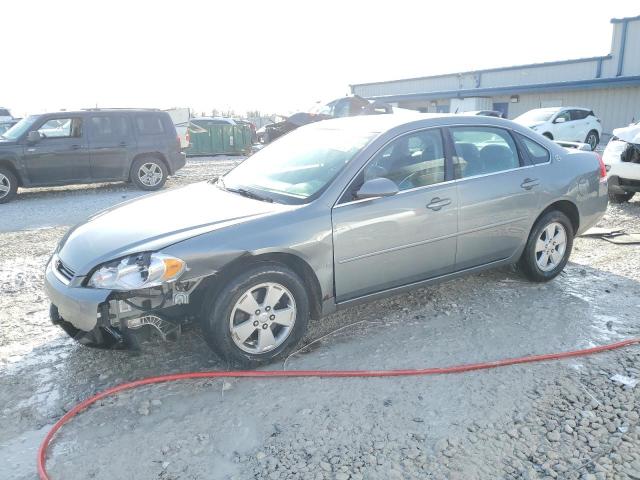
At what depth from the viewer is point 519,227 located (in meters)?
4.60

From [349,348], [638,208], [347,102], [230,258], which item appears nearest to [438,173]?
[349,348]

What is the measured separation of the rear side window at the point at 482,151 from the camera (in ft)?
14.1

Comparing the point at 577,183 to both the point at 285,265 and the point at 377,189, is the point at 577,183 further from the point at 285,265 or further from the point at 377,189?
the point at 285,265

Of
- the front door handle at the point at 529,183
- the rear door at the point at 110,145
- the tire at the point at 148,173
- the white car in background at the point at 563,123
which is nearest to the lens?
the front door handle at the point at 529,183

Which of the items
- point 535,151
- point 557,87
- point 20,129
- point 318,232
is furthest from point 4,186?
point 557,87

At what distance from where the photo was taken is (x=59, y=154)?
33.7 ft

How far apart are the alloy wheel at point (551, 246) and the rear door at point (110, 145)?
8753 mm

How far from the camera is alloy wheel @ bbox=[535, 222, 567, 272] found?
4852 millimetres

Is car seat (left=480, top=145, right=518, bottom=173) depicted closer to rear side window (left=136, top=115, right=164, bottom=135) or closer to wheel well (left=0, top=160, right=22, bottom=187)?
rear side window (left=136, top=115, right=164, bottom=135)

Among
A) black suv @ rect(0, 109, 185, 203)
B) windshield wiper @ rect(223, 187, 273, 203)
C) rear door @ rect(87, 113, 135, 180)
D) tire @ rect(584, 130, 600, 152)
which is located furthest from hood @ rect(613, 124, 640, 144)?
tire @ rect(584, 130, 600, 152)

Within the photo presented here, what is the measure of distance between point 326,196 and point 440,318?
4.72ft

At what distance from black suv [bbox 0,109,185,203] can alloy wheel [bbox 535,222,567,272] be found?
8.71 meters

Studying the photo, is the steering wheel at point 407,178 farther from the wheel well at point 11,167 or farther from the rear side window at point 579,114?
the rear side window at point 579,114

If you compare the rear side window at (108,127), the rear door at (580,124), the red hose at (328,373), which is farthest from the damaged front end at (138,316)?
the rear door at (580,124)
